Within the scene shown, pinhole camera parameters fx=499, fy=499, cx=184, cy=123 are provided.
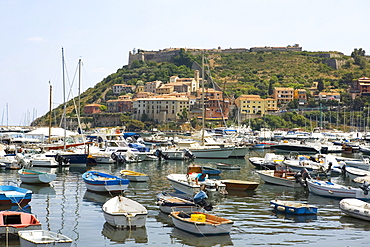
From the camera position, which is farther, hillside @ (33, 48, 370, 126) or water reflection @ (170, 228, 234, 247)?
hillside @ (33, 48, 370, 126)

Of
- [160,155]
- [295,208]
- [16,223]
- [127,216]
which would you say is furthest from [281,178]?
[160,155]

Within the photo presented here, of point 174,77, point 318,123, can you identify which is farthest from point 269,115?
point 174,77

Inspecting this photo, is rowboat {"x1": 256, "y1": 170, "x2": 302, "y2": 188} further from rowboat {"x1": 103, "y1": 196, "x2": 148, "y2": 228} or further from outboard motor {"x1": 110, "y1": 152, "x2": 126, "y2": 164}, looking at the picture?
outboard motor {"x1": 110, "y1": 152, "x2": 126, "y2": 164}

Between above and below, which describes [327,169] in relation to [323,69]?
below

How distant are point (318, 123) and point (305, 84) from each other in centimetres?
2876

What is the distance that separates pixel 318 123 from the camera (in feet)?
373

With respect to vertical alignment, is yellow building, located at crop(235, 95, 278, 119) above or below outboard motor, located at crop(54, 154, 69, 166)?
above

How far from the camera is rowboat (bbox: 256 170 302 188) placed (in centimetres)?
2936

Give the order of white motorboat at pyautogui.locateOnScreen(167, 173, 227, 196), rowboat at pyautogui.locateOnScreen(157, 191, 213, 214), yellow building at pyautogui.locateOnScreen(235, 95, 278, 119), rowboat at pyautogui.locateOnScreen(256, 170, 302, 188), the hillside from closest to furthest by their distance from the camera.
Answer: rowboat at pyautogui.locateOnScreen(157, 191, 213, 214), white motorboat at pyautogui.locateOnScreen(167, 173, 227, 196), rowboat at pyautogui.locateOnScreen(256, 170, 302, 188), yellow building at pyautogui.locateOnScreen(235, 95, 278, 119), the hillside

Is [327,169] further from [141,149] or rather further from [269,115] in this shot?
[269,115]

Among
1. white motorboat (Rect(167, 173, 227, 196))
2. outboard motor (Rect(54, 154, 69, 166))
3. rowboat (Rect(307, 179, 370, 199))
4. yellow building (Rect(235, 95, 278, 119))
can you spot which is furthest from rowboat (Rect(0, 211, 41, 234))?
yellow building (Rect(235, 95, 278, 119))

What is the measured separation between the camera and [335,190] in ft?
85.2

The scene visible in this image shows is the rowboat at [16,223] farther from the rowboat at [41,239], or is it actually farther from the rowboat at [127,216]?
the rowboat at [127,216]

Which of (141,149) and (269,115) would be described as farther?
(269,115)
